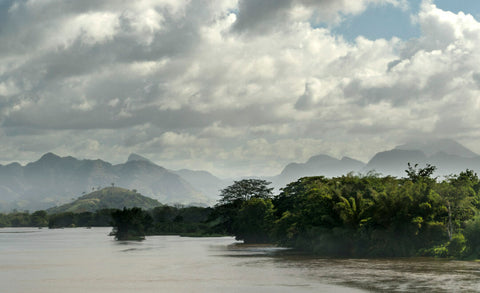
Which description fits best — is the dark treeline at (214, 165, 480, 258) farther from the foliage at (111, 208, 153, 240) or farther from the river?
the foliage at (111, 208, 153, 240)

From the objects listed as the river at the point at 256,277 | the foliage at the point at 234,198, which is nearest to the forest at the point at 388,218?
the river at the point at 256,277

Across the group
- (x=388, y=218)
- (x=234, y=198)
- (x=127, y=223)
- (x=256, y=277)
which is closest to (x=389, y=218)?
(x=388, y=218)

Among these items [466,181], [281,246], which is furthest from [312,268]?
[281,246]

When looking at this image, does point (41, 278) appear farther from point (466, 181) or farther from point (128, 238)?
point (128, 238)

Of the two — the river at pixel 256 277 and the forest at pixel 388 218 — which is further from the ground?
the forest at pixel 388 218

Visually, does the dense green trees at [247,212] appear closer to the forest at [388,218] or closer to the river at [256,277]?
the forest at [388,218]

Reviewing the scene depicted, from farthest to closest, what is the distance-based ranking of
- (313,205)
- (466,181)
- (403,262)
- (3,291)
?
1. (313,205)
2. (466,181)
3. (403,262)
4. (3,291)

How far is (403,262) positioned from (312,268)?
11.0 metres

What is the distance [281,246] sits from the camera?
100188mm

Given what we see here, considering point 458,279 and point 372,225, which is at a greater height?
point 372,225

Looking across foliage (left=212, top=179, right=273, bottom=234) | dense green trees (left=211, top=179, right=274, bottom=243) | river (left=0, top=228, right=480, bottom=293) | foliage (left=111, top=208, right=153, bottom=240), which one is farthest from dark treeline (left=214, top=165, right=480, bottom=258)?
foliage (left=111, top=208, right=153, bottom=240)

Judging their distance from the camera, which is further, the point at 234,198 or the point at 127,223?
the point at 127,223

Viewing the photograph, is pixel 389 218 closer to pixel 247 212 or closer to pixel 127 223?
pixel 247 212

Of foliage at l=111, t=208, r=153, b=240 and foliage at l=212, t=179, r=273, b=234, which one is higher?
foliage at l=212, t=179, r=273, b=234
